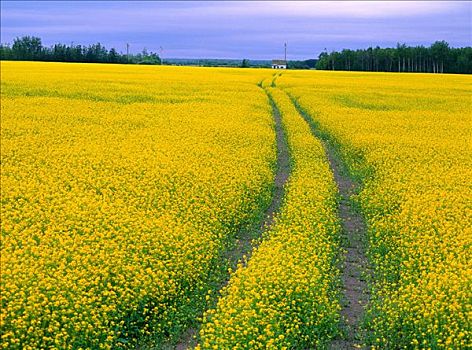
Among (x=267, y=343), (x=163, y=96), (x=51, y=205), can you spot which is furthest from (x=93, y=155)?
(x=163, y=96)

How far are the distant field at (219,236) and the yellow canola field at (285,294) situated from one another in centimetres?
4

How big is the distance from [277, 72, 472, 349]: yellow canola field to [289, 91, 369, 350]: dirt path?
0.23 m

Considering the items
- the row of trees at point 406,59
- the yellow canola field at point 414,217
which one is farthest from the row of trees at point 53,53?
the yellow canola field at point 414,217

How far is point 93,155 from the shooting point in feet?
54.3

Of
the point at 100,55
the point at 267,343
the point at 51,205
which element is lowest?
the point at 267,343

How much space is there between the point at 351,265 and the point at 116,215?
13.5 feet

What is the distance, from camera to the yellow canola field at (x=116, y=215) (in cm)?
754

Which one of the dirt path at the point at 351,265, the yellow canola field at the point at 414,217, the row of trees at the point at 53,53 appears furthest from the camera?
the row of trees at the point at 53,53

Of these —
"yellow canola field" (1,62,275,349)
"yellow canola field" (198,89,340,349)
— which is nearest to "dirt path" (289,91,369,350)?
"yellow canola field" (198,89,340,349)

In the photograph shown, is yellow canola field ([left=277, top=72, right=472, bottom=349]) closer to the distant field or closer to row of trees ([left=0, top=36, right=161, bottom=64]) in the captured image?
the distant field

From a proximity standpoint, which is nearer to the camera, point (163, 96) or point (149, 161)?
point (149, 161)

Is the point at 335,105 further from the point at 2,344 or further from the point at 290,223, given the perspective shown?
the point at 2,344

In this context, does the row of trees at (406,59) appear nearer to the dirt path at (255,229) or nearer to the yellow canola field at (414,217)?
the yellow canola field at (414,217)

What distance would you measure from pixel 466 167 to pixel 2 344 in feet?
43.6
